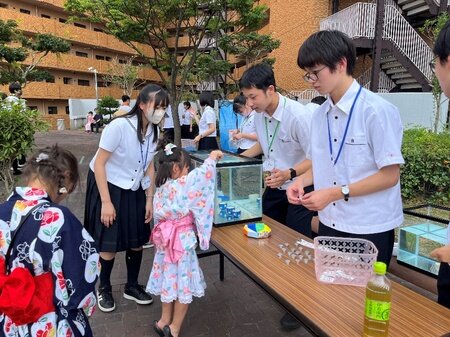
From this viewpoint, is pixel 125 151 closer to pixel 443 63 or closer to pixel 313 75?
pixel 313 75

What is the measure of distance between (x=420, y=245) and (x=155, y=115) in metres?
2.20

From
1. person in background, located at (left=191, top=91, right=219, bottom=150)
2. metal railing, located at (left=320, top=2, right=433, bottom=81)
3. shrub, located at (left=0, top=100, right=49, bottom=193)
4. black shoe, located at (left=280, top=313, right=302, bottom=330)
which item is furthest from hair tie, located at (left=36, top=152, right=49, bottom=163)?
metal railing, located at (left=320, top=2, right=433, bottom=81)

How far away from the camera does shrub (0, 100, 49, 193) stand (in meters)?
4.93

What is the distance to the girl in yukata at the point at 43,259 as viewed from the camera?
60.1 inches

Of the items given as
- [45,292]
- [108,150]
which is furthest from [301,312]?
[108,150]

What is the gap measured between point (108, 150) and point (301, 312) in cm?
183

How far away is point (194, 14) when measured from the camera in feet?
35.0

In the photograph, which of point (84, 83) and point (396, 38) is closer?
point (396, 38)

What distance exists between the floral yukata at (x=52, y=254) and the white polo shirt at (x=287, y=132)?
158 cm

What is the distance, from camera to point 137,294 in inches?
127

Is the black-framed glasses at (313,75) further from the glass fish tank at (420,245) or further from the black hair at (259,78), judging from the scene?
the glass fish tank at (420,245)

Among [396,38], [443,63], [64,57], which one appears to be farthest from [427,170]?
[64,57]

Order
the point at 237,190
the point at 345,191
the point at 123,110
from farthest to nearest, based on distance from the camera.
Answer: the point at 123,110, the point at 237,190, the point at 345,191

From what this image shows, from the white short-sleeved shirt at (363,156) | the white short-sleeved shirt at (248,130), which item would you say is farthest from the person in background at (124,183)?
the white short-sleeved shirt at (248,130)
